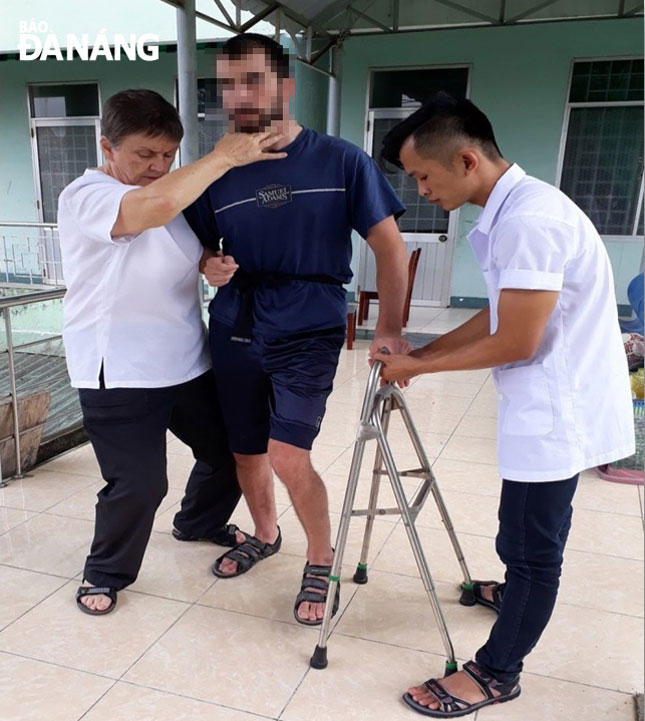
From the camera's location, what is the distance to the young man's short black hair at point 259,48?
1510mm

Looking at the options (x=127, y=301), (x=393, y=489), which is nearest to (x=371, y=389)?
(x=393, y=489)

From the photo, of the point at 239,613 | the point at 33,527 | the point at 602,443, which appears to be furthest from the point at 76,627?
the point at 602,443

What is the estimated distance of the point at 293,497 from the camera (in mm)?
1803

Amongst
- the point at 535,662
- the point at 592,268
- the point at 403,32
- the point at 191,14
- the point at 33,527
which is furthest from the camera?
the point at 403,32

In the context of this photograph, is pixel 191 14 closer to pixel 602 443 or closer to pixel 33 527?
pixel 33 527

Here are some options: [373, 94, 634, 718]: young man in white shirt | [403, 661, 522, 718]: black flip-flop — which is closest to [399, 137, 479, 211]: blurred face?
[373, 94, 634, 718]: young man in white shirt

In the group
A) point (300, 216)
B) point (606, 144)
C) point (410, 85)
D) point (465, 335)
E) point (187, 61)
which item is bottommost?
point (465, 335)

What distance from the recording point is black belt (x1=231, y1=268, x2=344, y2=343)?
171 centimetres

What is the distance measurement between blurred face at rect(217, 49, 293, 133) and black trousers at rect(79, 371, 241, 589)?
2.57 feet

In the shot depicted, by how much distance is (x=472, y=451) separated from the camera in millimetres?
3174

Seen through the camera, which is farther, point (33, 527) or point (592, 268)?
point (33, 527)

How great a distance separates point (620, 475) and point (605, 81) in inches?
213

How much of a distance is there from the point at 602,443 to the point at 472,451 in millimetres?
1894

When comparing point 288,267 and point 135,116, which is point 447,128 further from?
point 135,116
